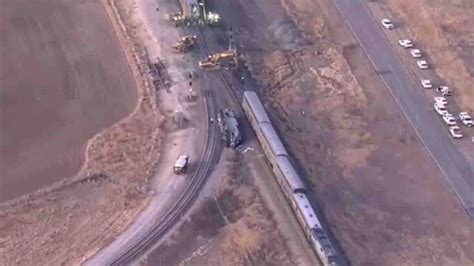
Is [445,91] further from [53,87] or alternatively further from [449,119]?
[53,87]

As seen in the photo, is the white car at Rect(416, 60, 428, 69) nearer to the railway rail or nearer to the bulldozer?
the bulldozer

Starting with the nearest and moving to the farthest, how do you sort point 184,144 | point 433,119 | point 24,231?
point 24,231
point 184,144
point 433,119

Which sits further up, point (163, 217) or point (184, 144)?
point (184, 144)

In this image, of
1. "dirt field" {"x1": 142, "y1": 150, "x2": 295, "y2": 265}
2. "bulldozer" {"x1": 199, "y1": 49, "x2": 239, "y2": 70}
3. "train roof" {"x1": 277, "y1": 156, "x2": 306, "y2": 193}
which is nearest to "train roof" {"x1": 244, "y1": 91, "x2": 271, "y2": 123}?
"train roof" {"x1": 277, "y1": 156, "x2": 306, "y2": 193}

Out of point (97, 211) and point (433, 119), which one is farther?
point (433, 119)

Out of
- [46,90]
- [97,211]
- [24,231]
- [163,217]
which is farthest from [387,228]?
[46,90]

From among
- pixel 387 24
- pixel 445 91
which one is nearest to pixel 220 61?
pixel 387 24

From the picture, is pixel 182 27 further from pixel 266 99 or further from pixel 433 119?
pixel 433 119
